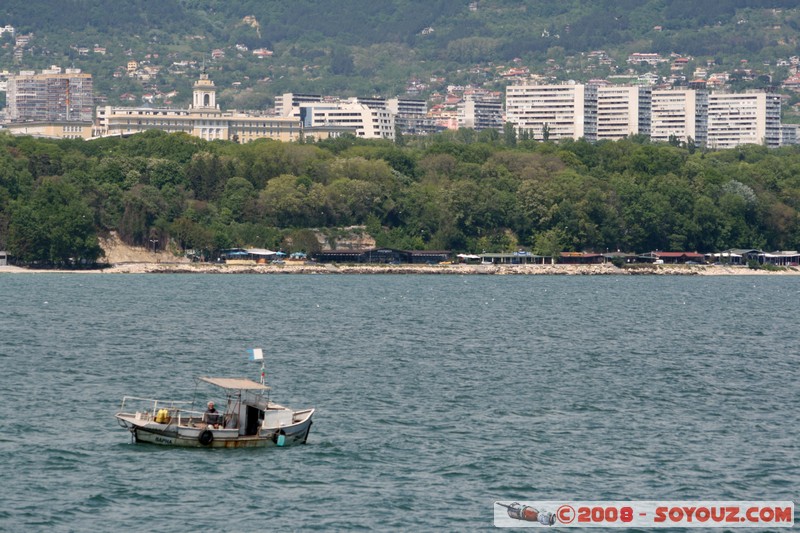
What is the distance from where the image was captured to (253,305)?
3952 inches

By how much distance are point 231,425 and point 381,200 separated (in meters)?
131

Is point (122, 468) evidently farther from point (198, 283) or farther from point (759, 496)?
point (198, 283)

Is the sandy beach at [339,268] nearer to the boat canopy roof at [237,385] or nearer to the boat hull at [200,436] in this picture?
the boat canopy roof at [237,385]

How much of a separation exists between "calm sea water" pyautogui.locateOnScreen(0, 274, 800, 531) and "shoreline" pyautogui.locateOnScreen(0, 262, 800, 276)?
54442 millimetres

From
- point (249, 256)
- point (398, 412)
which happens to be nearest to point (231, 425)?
point (398, 412)

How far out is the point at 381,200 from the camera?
6801 inches

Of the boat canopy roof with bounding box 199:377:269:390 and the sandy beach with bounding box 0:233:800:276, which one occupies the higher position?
the boat canopy roof with bounding box 199:377:269:390

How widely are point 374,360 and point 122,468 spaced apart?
25.8 meters

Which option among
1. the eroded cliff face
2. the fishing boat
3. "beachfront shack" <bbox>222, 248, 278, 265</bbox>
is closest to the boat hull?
the fishing boat

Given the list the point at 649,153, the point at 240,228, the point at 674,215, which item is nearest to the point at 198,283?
the point at 240,228

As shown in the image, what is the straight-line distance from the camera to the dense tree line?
16088cm

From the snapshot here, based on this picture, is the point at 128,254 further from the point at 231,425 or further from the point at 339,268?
the point at 231,425

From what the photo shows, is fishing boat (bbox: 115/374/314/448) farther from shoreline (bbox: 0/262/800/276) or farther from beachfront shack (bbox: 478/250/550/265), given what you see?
beachfront shack (bbox: 478/250/550/265)

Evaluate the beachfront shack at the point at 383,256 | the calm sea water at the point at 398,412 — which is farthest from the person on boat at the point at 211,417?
the beachfront shack at the point at 383,256
